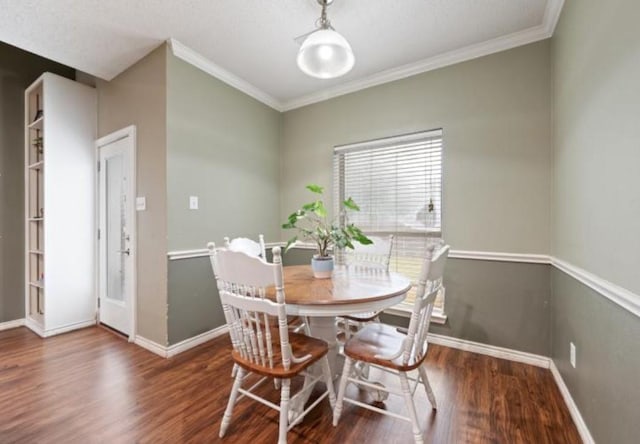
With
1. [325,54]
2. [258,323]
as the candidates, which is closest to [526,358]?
[258,323]

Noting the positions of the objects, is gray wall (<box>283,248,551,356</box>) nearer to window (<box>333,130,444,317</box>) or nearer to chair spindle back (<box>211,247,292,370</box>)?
window (<box>333,130,444,317</box>)

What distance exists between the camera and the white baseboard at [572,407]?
141cm

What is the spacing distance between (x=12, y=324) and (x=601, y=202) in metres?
4.98

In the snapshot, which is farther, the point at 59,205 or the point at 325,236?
the point at 59,205

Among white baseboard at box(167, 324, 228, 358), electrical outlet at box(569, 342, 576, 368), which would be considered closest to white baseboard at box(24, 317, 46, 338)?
white baseboard at box(167, 324, 228, 358)

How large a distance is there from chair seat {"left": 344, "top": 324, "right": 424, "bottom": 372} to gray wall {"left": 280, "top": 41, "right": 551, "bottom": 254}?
47.8 inches

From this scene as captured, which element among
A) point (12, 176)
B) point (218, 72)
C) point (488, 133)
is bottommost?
point (12, 176)

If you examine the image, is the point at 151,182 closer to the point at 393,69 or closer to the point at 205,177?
the point at 205,177

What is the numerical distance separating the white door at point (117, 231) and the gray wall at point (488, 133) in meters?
2.41

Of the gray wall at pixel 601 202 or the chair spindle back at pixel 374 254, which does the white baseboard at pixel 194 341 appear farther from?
the gray wall at pixel 601 202

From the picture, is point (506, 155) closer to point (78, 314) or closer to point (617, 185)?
point (617, 185)

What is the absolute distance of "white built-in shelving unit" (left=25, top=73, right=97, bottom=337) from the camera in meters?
2.77

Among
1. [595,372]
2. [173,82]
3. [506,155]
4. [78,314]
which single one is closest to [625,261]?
[595,372]

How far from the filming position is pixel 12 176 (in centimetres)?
303
